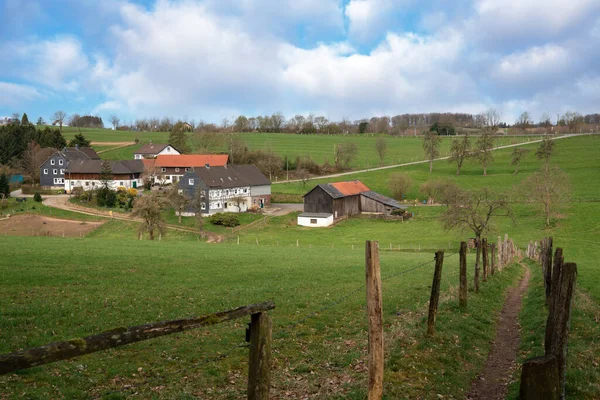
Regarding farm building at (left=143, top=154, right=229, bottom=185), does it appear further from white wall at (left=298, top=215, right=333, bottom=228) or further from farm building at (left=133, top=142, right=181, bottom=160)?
white wall at (left=298, top=215, right=333, bottom=228)

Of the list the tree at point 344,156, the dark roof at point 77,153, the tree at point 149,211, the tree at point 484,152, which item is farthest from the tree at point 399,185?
the dark roof at point 77,153

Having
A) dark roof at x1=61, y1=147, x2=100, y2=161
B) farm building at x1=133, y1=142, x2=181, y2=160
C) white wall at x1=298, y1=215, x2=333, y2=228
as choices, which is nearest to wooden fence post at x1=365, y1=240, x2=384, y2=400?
white wall at x1=298, y1=215, x2=333, y2=228

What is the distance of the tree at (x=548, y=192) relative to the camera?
6234 cm

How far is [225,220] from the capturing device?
72312 millimetres

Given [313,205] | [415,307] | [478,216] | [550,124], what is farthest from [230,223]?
[550,124]

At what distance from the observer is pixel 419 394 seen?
8.63 m

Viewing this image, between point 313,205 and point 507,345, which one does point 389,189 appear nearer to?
point 313,205

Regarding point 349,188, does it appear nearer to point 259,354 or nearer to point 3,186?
point 3,186

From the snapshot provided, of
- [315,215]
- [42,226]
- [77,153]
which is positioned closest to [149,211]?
[42,226]

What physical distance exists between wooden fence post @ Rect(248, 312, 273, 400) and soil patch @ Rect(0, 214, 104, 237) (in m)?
61.5

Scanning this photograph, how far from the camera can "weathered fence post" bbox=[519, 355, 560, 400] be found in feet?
15.7

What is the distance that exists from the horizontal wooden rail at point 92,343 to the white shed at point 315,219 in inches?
2640

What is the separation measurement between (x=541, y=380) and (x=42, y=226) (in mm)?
72257

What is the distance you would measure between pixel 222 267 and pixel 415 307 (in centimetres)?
1169
